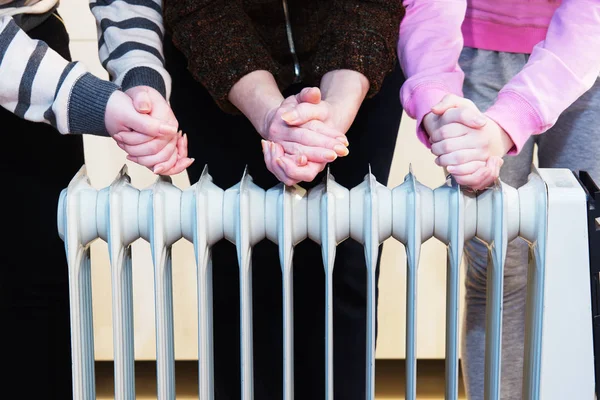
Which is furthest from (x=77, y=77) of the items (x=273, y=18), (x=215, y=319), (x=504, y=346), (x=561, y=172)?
(x=504, y=346)

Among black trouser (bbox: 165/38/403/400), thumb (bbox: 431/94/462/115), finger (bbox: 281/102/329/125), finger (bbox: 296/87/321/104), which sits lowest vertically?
black trouser (bbox: 165/38/403/400)

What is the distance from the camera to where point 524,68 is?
3.18 feet

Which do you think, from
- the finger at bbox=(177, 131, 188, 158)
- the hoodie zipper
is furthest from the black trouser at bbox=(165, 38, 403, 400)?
the finger at bbox=(177, 131, 188, 158)

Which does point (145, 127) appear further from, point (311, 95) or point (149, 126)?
point (311, 95)

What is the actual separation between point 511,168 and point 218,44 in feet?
1.49

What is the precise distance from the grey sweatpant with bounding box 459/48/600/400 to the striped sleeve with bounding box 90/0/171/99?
418 millimetres

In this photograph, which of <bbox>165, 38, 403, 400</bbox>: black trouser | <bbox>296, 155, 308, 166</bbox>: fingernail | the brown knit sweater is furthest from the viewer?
<bbox>165, 38, 403, 400</bbox>: black trouser

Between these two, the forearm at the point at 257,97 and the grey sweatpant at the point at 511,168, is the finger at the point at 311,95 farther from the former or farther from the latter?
the grey sweatpant at the point at 511,168

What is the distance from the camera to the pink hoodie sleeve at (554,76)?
0.93m

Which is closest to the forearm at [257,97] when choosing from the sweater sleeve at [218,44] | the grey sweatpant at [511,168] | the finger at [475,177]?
the sweater sleeve at [218,44]

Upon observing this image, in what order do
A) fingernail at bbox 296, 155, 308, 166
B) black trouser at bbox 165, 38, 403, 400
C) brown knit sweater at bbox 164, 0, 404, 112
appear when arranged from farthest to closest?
black trouser at bbox 165, 38, 403, 400 < brown knit sweater at bbox 164, 0, 404, 112 < fingernail at bbox 296, 155, 308, 166

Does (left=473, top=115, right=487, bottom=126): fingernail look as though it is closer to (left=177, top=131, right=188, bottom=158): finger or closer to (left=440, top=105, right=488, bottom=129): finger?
(left=440, top=105, right=488, bottom=129): finger

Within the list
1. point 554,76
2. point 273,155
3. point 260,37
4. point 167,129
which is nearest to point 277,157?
point 273,155

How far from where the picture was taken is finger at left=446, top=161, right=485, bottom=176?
0.85 metres
